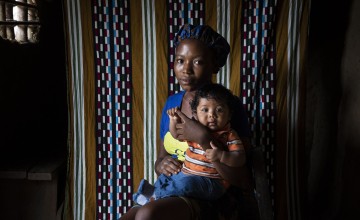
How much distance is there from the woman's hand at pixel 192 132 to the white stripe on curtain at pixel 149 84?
2.87 feet

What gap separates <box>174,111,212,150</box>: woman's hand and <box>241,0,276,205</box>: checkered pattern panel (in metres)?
0.83

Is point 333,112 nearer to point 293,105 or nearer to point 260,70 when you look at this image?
point 293,105

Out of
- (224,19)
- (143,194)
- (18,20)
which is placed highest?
(224,19)

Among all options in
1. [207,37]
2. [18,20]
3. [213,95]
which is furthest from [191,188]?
[18,20]

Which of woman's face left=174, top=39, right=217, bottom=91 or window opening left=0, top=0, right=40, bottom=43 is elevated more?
window opening left=0, top=0, right=40, bottom=43

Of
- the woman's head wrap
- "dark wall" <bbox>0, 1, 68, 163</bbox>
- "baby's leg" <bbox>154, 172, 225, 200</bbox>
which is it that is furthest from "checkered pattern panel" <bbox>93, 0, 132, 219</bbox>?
"baby's leg" <bbox>154, 172, 225, 200</bbox>

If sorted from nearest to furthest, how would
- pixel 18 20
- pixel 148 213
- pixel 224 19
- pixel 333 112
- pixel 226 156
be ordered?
pixel 18 20 < pixel 148 213 < pixel 226 156 < pixel 224 19 < pixel 333 112

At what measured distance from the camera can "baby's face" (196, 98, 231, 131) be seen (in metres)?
1.41

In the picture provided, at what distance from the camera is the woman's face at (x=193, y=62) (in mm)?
1532

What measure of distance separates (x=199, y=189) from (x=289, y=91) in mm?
1150

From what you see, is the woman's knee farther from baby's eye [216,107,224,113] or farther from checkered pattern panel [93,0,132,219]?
checkered pattern panel [93,0,132,219]

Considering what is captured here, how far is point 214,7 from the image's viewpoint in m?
2.23

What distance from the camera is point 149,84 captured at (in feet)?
7.72

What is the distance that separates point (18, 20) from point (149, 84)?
4.22 ft
